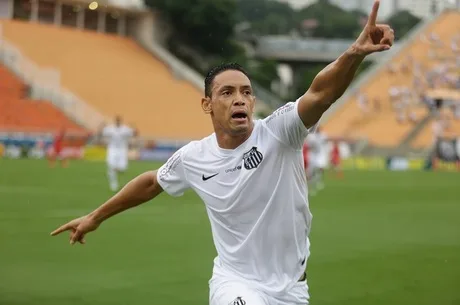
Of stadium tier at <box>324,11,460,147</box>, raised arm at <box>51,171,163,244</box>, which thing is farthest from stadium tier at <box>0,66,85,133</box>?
raised arm at <box>51,171,163,244</box>

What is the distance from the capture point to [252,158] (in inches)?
192

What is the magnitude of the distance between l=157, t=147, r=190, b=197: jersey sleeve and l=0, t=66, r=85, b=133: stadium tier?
40.3 meters

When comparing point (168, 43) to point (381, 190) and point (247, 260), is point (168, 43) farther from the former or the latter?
point (247, 260)

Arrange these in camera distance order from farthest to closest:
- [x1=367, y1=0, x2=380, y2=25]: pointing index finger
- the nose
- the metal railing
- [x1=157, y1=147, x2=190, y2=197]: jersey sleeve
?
the metal railing
[x1=157, y1=147, x2=190, y2=197]: jersey sleeve
the nose
[x1=367, y1=0, x2=380, y2=25]: pointing index finger

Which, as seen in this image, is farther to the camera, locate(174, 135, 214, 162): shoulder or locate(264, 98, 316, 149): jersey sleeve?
locate(174, 135, 214, 162): shoulder

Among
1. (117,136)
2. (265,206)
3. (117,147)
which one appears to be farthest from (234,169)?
(117,136)

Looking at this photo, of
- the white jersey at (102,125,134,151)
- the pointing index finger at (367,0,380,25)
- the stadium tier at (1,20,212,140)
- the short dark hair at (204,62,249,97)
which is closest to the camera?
the pointing index finger at (367,0,380,25)

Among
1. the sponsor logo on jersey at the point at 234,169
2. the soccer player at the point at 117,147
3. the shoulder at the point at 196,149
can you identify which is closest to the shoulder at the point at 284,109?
the sponsor logo on jersey at the point at 234,169

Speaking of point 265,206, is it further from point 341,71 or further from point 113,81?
point 113,81

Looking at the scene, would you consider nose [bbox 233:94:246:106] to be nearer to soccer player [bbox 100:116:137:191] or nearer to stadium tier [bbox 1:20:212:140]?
soccer player [bbox 100:116:137:191]

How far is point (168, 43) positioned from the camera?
6359 cm

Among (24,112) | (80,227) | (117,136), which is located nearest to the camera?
(80,227)

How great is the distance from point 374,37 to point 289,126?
763mm

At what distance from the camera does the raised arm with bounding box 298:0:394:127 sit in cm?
417
